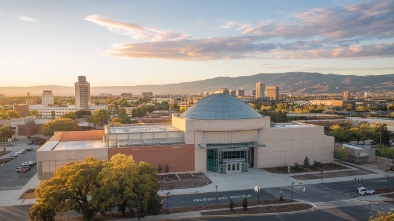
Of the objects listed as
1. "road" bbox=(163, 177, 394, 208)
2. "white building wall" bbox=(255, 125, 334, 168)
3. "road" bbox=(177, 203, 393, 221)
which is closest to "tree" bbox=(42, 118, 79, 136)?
"white building wall" bbox=(255, 125, 334, 168)

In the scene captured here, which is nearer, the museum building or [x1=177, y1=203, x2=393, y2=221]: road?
[x1=177, y1=203, x2=393, y2=221]: road

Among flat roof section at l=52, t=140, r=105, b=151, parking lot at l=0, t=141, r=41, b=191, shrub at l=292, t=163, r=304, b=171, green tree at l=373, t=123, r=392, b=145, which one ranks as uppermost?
flat roof section at l=52, t=140, r=105, b=151

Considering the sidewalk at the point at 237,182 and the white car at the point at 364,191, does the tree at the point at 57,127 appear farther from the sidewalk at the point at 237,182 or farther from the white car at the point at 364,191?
the white car at the point at 364,191

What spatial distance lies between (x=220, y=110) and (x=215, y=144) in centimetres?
720

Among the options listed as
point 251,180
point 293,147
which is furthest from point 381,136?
point 251,180

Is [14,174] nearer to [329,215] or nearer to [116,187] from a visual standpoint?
[116,187]

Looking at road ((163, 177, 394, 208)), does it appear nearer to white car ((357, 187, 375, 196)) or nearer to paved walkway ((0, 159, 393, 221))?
white car ((357, 187, 375, 196))

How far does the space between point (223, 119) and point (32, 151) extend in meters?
53.0

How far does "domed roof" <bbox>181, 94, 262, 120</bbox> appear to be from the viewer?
200 feet

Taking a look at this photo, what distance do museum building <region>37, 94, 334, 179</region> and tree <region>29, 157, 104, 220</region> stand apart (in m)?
20.6

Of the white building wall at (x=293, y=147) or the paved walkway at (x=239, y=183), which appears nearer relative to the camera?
the paved walkway at (x=239, y=183)

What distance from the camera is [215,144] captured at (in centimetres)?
5878

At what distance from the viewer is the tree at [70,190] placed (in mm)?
29875

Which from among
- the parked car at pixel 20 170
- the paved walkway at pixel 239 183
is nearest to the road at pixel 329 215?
the paved walkway at pixel 239 183
